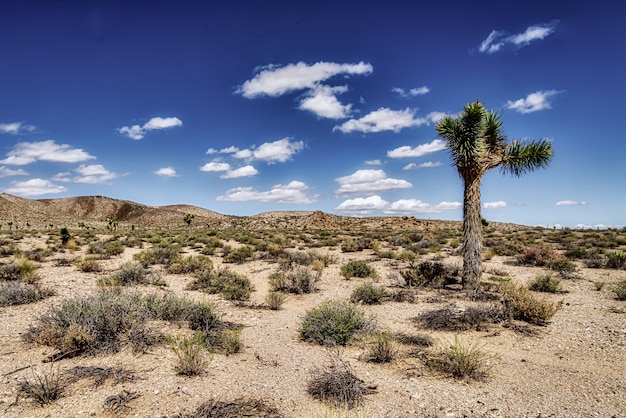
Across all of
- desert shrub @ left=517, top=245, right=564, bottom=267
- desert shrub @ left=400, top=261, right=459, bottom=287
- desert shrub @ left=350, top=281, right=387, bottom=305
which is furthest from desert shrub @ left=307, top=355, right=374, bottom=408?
desert shrub @ left=517, top=245, right=564, bottom=267

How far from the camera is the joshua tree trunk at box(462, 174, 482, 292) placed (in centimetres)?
1132

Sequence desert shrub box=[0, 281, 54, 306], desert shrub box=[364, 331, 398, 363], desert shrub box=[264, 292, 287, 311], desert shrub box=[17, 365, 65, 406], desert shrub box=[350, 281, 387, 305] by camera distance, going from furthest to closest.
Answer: desert shrub box=[350, 281, 387, 305] → desert shrub box=[264, 292, 287, 311] → desert shrub box=[0, 281, 54, 306] → desert shrub box=[364, 331, 398, 363] → desert shrub box=[17, 365, 65, 406]

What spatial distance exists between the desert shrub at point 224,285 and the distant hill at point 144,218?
118 ft

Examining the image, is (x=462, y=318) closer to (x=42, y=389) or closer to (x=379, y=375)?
(x=379, y=375)

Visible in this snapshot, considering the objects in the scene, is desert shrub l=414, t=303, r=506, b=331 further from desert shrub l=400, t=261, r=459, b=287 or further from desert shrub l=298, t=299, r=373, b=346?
desert shrub l=400, t=261, r=459, b=287

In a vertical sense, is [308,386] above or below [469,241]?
below

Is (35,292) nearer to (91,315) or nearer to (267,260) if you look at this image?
(91,315)

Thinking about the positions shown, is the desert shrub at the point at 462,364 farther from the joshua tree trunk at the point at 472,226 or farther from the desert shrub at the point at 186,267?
the desert shrub at the point at 186,267

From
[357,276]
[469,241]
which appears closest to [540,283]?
[469,241]

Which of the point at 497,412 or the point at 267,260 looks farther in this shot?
the point at 267,260

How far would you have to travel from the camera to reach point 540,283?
1125 centimetres

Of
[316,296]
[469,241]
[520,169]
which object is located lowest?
[316,296]

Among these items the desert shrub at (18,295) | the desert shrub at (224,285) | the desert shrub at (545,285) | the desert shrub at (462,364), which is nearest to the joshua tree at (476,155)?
A: the desert shrub at (545,285)

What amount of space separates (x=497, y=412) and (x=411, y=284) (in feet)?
25.3
